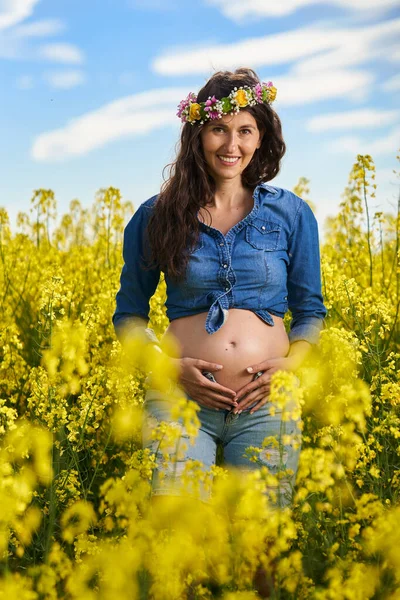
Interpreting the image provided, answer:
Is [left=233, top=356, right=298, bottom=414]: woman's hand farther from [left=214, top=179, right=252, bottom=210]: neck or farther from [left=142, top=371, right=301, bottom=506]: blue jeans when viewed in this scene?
[left=214, top=179, right=252, bottom=210]: neck

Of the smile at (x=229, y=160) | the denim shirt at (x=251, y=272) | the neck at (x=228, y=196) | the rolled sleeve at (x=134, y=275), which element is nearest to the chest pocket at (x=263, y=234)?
the denim shirt at (x=251, y=272)

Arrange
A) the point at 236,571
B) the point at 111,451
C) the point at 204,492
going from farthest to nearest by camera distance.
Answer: the point at 111,451 → the point at 204,492 → the point at 236,571

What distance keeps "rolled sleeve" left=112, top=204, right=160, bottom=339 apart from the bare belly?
0.27 m

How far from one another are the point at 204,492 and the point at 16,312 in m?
2.69

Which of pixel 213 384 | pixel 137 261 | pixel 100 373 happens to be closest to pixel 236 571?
pixel 213 384

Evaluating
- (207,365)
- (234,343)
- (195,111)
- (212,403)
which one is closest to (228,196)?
(195,111)

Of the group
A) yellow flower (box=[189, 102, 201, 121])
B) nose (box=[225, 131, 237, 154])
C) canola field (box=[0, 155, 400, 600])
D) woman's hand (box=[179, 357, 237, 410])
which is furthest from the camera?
yellow flower (box=[189, 102, 201, 121])

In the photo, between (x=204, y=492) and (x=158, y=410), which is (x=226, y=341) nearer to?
(x=158, y=410)

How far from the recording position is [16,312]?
4.96 m

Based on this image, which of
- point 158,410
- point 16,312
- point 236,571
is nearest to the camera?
point 236,571

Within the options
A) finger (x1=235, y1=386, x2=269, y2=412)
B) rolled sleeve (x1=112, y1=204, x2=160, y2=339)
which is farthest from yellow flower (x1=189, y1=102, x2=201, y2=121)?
finger (x1=235, y1=386, x2=269, y2=412)

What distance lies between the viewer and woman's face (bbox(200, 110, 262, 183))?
2.89 meters

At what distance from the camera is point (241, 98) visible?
9.67 feet

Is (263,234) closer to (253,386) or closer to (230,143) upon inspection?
(230,143)
